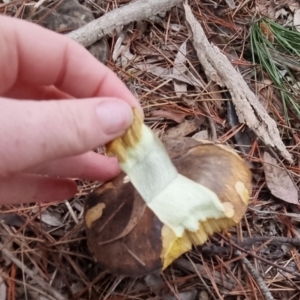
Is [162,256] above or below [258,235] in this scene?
above

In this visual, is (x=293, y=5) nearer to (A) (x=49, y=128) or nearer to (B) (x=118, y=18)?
(B) (x=118, y=18)

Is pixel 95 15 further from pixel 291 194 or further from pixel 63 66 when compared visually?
pixel 291 194

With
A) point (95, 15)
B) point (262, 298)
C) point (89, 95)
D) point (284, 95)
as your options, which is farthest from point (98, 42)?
point (262, 298)

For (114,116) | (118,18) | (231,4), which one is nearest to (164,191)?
(114,116)

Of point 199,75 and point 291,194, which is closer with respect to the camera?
point 291,194

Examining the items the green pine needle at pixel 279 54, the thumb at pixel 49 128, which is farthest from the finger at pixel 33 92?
the green pine needle at pixel 279 54
